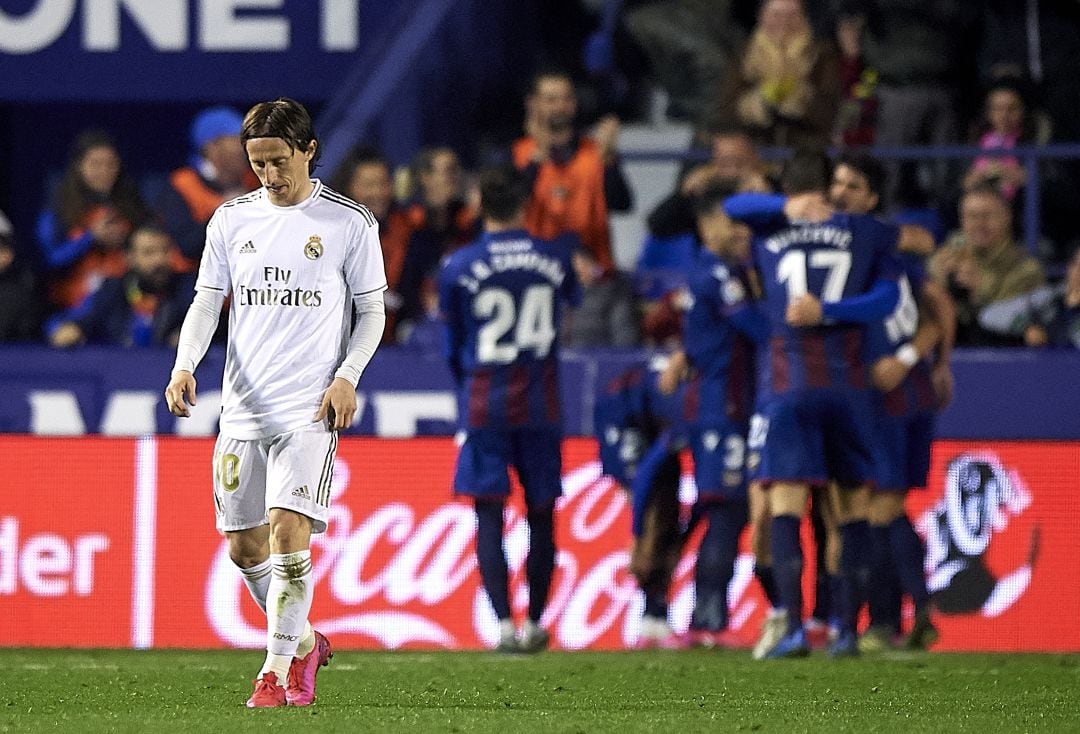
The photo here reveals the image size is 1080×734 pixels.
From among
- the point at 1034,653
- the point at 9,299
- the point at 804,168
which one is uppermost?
the point at 804,168

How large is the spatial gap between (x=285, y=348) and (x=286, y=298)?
0.46 ft

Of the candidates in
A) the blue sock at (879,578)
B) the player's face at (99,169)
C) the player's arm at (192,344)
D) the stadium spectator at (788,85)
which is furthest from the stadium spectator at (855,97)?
the player's arm at (192,344)

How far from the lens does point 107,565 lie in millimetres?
10164

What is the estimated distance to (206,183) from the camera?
12.7 meters

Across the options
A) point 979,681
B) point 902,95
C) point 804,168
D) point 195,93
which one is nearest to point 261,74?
point 195,93

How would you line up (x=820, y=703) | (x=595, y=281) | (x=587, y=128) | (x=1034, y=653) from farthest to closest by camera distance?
(x=587, y=128)
(x=595, y=281)
(x=1034, y=653)
(x=820, y=703)

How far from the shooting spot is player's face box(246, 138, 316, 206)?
20.9 feet

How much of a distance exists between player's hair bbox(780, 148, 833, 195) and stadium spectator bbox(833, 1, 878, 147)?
4.13 metres

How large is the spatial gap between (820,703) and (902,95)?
6.91 meters

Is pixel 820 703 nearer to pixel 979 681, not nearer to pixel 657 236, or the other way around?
pixel 979 681

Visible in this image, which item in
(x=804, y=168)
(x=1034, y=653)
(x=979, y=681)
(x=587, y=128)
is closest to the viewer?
(x=979, y=681)

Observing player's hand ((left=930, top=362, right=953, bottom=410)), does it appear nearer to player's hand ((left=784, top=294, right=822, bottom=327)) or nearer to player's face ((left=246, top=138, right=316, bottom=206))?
player's hand ((left=784, top=294, right=822, bottom=327))

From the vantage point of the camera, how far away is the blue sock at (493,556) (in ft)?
30.5

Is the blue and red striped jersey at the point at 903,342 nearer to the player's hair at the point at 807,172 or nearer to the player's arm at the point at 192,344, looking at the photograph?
the player's hair at the point at 807,172
